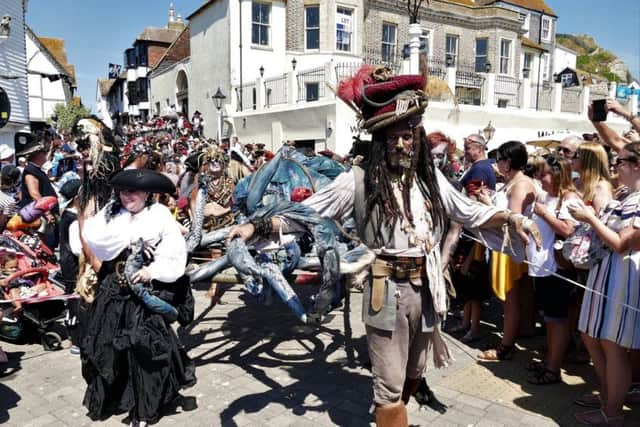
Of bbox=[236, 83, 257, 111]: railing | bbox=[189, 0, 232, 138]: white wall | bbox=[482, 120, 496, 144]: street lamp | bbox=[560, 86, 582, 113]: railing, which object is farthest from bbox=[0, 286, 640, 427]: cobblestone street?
bbox=[560, 86, 582, 113]: railing

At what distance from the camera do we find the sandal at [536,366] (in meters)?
4.10

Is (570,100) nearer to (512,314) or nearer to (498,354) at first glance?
(512,314)

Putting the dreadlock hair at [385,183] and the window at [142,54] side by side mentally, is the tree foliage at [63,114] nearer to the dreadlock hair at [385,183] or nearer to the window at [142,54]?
the window at [142,54]

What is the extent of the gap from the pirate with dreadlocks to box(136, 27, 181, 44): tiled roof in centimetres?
4056

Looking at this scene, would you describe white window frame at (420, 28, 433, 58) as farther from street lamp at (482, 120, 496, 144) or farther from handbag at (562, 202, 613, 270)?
handbag at (562, 202, 613, 270)

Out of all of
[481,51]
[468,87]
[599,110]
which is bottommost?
[599,110]

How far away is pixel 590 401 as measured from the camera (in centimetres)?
360

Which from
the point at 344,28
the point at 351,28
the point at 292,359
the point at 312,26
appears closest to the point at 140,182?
the point at 292,359

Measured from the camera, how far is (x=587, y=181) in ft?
12.4

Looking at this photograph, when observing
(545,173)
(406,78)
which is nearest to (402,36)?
(545,173)

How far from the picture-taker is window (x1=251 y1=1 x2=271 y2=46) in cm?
2058

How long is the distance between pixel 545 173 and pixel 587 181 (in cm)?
47

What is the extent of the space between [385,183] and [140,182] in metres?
1.66

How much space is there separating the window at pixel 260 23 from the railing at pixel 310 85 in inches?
168
